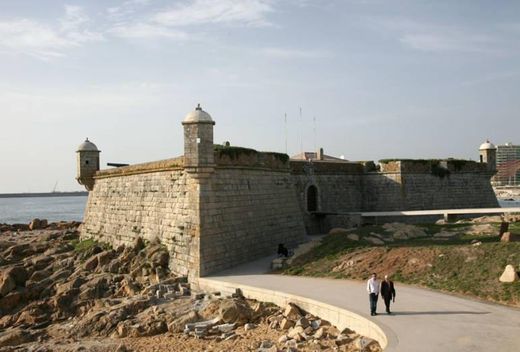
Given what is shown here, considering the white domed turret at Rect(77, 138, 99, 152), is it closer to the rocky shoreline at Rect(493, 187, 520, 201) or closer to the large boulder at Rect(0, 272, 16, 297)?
the large boulder at Rect(0, 272, 16, 297)

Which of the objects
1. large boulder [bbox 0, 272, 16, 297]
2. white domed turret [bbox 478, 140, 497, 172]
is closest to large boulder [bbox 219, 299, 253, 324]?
large boulder [bbox 0, 272, 16, 297]

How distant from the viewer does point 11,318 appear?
16.7 metres

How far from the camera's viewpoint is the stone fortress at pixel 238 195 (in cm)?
1769

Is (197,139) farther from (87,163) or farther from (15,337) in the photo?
(87,163)

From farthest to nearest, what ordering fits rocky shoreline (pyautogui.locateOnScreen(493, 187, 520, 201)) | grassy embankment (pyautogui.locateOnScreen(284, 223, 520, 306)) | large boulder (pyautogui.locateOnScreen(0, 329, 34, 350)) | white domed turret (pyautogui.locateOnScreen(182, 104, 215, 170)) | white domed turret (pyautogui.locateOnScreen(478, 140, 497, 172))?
rocky shoreline (pyautogui.locateOnScreen(493, 187, 520, 201)) < white domed turret (pyautogui.locateOnScreen(478, 140, 497, 172)) < white domed turret (pyautogui.locateOnScreen(182, 104, 215, 170)) < large boulder (pyautogui.locateOnScreen(0, 329, 34, 350)) < grassy embankment (pyautogui.locateOnScreen(284, 223, 520, 306))

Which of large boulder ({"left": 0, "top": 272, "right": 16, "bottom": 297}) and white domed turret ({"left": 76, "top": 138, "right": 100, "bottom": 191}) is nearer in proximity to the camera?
large boulder ({"left": 0, "top": 272, "right": 16, "bottom": 297})

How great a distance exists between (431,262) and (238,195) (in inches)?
316

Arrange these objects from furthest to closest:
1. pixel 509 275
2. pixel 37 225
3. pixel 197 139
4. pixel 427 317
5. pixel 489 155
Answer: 1. pixel 37 225
2. pixel 489 155
3. pixel 197 139
4. pixel 509 275
5. pixel 427 317

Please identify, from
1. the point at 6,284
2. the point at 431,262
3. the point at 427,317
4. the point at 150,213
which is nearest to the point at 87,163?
the point at 150,213

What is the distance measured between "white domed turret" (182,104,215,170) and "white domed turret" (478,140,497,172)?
2345cm

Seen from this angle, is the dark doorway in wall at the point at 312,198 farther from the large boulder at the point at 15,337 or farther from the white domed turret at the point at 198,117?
the large boulder at the point at 15,337

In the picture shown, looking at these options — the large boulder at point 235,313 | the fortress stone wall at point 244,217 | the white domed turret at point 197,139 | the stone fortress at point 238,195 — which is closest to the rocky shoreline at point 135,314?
the large boulder at point 235,313

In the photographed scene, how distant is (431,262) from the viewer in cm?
1476

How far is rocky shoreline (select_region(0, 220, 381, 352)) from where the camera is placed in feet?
39.7
